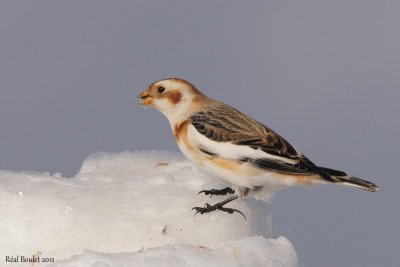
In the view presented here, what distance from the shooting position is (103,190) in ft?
23.7

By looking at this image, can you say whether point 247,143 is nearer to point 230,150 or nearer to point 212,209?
point 230,150

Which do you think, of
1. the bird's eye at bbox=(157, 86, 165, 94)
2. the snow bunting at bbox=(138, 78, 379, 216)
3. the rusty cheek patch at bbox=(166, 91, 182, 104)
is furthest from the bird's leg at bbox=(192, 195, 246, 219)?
the bird's eye at bbox=(157, 86, 165, 94)

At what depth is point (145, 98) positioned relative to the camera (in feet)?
25.7

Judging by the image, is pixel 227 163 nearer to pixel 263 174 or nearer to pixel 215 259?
pixel 263 174

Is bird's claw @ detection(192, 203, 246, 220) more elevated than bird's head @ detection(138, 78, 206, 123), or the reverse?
bird's head @ detection(138, 78, 206, 123)

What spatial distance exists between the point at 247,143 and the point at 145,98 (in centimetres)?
120

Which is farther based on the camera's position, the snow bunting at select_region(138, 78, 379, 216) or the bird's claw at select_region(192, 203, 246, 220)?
the snow bunting at select_region(138, 78, 379, 216)

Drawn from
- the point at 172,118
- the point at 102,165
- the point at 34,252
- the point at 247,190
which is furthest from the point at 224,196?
the point at 34,252

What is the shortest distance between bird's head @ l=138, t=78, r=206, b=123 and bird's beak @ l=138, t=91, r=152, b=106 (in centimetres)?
2

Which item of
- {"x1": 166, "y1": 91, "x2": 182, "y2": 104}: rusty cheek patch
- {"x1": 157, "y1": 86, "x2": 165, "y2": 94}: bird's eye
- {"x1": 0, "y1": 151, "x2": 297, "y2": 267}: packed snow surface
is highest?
{"x1": 157, "y1": 86, "x2": 165, "y2": 94}: bird's eye

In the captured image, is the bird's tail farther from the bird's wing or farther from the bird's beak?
the bird's beak

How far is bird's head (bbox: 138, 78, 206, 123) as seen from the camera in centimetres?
764

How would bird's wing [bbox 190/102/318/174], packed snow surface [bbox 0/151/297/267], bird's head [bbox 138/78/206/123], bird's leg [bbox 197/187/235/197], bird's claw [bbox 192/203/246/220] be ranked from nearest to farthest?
1. packed snow surface [bbox 0/151/297/267]
2. bird's claw [bbox 192/203/246/220]
3. bird's wing [bbox 190/102/318/174]
4. bird's leg [bbox 197/187/235/197]
5. bird's head [bbox 138/78/206/123]

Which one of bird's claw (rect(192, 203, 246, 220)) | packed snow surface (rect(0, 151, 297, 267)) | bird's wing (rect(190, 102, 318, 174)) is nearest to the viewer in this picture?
packed snow surface (rect(0, 151, 297, 267))
